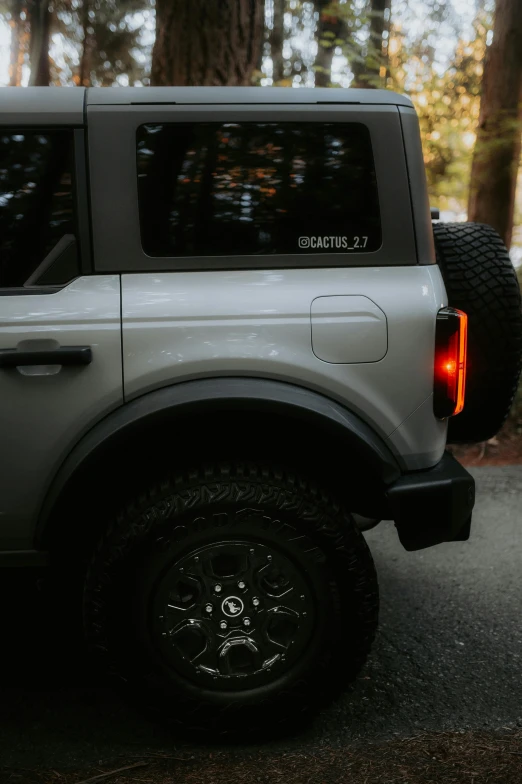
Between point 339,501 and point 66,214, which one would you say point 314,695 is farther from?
point 66,214

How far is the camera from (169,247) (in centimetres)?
224

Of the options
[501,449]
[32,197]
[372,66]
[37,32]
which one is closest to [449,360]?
[32,197]

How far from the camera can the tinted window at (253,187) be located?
223 cm

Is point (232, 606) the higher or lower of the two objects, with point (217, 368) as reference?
lower

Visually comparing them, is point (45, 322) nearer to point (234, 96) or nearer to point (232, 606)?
point (234, 96)

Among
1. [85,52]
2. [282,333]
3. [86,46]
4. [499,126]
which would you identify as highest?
[86,46]

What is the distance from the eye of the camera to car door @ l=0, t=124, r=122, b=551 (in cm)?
215

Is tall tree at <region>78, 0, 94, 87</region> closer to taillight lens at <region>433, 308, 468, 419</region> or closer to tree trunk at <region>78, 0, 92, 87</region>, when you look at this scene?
tree trunk at <region>78, 0, 92, 87</region>

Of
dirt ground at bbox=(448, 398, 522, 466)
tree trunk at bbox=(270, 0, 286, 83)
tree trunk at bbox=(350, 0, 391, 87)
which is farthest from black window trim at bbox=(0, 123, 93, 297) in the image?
tree trunk at bbox=(270, 0, 286, 83)

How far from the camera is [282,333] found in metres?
2.20

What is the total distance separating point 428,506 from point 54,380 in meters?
1.29

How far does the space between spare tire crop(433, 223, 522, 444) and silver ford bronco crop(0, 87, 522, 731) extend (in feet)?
0.98

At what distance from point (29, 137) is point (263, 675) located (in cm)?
192

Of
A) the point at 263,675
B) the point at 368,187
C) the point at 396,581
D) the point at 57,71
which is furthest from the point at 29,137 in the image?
the point at 57,71
